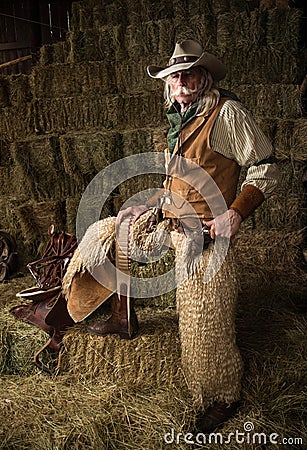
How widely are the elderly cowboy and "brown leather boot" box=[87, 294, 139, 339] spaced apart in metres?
0.39

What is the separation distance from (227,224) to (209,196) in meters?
0.18

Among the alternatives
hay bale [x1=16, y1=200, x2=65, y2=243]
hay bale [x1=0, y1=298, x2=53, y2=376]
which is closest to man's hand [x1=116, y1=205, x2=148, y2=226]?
hay bale [x1=0, y1=298, x2=53, y2=376]

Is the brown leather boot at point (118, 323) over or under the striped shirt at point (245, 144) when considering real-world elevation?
under

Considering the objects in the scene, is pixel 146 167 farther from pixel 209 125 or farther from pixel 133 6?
pixel 209 125

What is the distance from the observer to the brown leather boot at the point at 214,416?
255 cm

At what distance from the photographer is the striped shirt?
236 centimetres

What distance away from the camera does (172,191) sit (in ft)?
8.49

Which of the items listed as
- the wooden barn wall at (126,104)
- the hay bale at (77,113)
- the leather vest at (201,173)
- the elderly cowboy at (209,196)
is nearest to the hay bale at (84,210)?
the wooden barn wall at (126,104)

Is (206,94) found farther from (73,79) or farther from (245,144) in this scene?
(73,79)

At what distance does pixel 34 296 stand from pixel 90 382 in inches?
25.5

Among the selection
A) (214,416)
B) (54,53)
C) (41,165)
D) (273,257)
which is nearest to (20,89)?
(54,53)

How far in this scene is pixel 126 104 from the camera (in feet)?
15.2

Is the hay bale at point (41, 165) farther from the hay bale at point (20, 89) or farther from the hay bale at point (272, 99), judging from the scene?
the hay bale at point (272, 99)

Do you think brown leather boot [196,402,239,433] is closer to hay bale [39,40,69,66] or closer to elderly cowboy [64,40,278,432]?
elderly cowboy [64,40,278,432]
